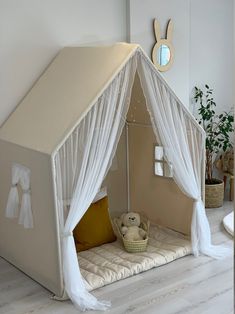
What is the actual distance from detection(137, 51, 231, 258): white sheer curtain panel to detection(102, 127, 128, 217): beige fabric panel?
83 cm

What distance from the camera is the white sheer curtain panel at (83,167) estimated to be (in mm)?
3047

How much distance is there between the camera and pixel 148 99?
3.45m

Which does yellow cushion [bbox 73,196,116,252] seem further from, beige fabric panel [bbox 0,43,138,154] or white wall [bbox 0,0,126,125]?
white wall [bbox 0,0,126,125]

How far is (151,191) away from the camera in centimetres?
427

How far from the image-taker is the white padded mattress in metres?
3.34

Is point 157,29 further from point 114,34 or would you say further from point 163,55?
point 114,34

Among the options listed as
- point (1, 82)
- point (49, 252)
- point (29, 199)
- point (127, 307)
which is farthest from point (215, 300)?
point (1, 82)

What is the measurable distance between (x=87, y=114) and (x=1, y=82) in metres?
1.06

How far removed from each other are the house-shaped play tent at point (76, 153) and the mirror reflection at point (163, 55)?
2.31 ft

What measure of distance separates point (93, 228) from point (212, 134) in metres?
1.90

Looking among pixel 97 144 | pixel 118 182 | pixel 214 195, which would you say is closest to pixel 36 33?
pixel 97 144

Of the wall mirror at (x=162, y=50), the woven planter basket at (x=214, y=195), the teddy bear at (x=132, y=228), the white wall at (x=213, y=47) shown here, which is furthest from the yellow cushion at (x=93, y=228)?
the white wall at (x=213, y=47)

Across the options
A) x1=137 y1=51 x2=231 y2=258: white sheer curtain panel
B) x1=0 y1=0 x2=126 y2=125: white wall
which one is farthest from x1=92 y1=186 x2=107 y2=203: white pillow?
x1=0 y1=0 x2=126 y2=125: white wall

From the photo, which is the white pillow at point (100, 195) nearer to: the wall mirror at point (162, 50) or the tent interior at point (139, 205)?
the tent interior at point (139, 205)
